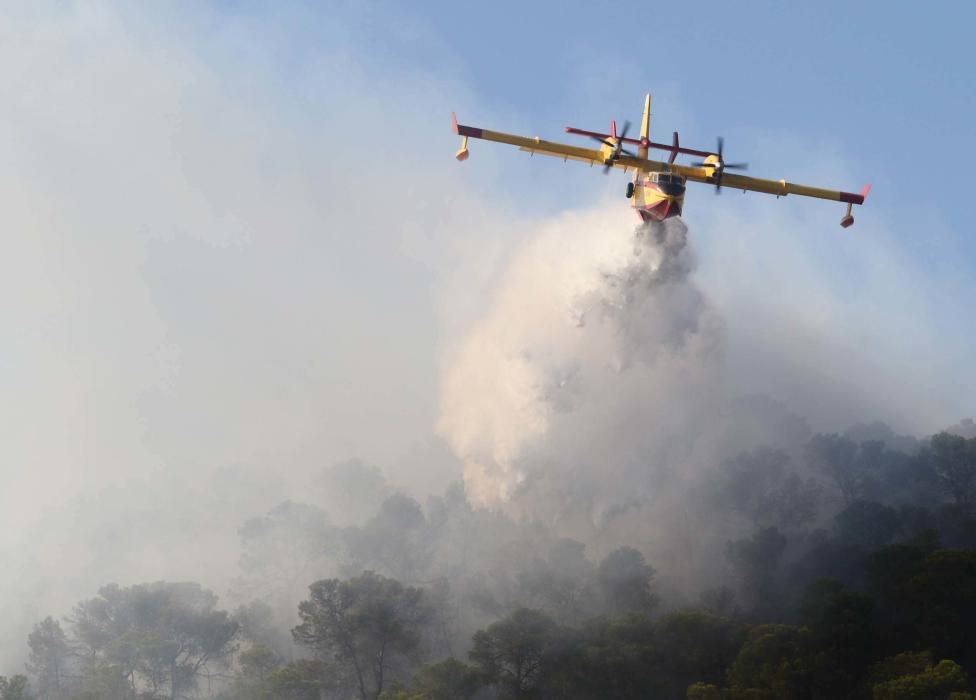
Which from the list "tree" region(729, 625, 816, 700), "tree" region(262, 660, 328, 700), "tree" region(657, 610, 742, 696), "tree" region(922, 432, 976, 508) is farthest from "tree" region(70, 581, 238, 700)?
"tree" region(922, 432, 976, 508)

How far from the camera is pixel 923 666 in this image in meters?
64.2

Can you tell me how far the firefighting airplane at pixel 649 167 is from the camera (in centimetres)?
Answer: 7850

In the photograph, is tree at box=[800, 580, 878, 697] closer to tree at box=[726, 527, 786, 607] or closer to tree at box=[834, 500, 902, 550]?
tree at box=[726, 527, 786, 607]

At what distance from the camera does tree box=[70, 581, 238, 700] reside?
86375mm

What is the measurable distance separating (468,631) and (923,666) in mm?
45769

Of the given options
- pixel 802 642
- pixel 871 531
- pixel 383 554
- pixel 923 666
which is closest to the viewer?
pixel 923 666

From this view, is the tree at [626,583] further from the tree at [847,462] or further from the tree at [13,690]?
the tree at [13,690]

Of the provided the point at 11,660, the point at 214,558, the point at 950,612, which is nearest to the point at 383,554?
the point at 214,558

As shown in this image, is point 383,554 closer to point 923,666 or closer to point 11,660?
point 11,660

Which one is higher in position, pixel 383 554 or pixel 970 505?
pixel 383 554

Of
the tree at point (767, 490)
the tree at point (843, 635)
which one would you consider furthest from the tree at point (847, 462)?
the tree at point (843, 635)

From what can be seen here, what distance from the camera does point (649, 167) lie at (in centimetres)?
8225

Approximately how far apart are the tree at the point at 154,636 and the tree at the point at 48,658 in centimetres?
244

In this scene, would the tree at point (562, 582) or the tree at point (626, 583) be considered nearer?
the tree at point (626, 583)
